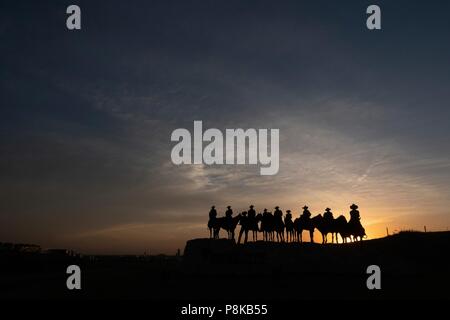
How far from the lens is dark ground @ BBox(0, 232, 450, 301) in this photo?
19.2m

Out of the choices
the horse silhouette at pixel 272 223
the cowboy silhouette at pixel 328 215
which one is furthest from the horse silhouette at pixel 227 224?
the cowboy silhouette at pixel 328 215

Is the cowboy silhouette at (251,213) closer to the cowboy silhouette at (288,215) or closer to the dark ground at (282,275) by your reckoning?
the dark ground at (282,275)

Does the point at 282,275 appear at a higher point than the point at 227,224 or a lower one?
lower

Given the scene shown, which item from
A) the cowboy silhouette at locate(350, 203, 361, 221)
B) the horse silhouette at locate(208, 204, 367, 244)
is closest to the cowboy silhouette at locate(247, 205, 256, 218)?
the horse silhouette at locate(208, 204, 367, 244)

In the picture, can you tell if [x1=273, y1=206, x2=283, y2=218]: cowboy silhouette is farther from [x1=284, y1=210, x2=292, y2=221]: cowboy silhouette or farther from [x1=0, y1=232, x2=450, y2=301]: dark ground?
[x1=0, y1=232, x2=450, y2=301]: dark ground

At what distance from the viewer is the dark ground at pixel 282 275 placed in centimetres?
1916

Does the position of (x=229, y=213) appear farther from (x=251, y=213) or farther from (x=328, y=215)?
(x=328, y=215)

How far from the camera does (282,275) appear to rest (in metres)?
24.9

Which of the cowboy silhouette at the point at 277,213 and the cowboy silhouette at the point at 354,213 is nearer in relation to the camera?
the cowboy silhouette at the point at 354,213

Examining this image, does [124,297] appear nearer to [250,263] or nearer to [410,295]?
[250,263]

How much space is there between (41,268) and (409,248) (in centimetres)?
3927

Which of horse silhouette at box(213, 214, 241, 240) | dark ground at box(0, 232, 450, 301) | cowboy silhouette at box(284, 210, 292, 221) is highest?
cowboy silhouette at box(284, 210, 292, 221)

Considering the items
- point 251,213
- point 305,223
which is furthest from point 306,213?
point 251,213
